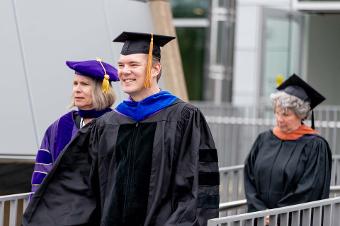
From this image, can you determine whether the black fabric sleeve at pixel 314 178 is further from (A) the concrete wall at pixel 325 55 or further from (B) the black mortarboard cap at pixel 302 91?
(A) the concrete wall at pixel 325 55

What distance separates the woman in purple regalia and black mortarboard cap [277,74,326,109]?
1.78 metres

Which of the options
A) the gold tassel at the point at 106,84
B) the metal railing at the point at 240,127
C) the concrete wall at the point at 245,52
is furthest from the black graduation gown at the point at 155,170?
the concrete wall at the point at 245,52

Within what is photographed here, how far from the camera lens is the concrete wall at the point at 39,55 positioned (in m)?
7.56

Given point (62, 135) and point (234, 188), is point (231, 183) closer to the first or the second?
point (234, 188)

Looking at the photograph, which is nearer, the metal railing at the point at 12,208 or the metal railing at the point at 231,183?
the metal railing at the point at 12,208

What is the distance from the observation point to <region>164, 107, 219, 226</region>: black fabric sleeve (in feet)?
16.5

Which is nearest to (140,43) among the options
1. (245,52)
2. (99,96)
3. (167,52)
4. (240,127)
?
(99,96)

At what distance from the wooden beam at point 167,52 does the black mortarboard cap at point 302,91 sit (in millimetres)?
2589

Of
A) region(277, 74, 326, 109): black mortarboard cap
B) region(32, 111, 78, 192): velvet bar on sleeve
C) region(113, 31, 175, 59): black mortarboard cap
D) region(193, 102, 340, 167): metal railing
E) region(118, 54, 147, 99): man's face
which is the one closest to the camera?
region(118, 54, 147, 99): man's face

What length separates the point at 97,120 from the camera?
17.8 feet

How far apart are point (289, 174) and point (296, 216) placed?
1517mm

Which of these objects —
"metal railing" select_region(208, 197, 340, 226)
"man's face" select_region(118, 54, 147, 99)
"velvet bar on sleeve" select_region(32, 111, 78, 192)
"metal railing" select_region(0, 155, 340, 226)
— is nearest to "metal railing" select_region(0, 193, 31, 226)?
"velvet bar on sleeve" select_region(32, 111, 78, 192)

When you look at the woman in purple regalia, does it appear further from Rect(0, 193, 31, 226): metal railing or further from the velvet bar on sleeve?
Rect(0, 193, 31, 226): metal railing

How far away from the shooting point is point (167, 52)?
391 inches
